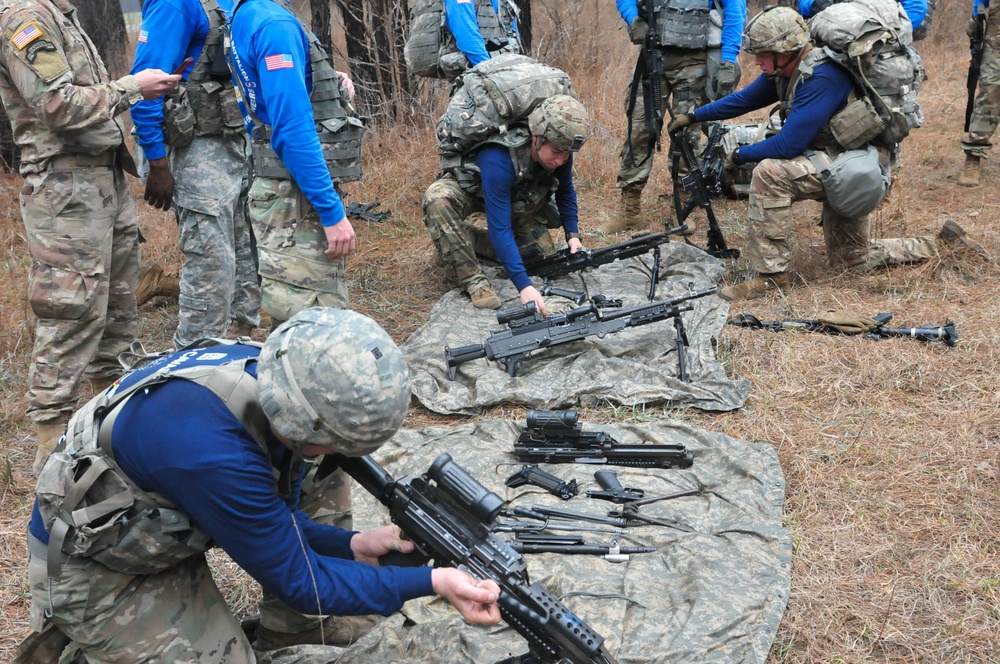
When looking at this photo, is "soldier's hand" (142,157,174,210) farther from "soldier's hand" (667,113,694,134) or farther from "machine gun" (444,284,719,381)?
"soldier's hand" (667,113,694,134)

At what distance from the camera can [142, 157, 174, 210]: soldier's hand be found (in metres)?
4.79

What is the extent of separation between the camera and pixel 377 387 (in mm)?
2188

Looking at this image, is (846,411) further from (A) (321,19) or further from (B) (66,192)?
(A) (321,19)

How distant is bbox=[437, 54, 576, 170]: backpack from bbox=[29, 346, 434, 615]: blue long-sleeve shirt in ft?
11.9

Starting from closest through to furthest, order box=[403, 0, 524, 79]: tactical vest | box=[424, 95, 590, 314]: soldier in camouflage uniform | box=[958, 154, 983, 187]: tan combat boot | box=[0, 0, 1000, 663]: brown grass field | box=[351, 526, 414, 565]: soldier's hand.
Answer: box=[351, 526, 414, 565]: soldier's hand, box=[0, 0, 1000, 663]: brown grass field, box=[424, 95, 590, 314]: soldier in camouflage uniform, box=[403, 0, 524, 79]: tactical vest, box=[958, 154, 983, 187]: tan combat boot

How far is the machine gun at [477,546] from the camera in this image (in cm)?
247

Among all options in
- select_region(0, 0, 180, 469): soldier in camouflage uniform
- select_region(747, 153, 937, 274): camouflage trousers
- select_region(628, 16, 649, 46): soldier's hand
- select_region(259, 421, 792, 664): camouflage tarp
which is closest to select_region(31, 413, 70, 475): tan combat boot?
select_region(0, 0, 180, 469): soldier in camouflage uniform

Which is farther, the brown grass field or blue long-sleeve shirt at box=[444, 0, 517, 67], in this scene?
blue long-sleeve shirt at box=[444, 0, 517, 67]

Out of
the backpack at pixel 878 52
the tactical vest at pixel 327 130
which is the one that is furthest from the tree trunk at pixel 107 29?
the backpack at pixel 878 52

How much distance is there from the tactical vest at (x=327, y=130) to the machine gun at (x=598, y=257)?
1.97 metres

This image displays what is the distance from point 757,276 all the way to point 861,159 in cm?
105

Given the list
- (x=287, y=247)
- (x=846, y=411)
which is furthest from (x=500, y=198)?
(x=846, y=411)

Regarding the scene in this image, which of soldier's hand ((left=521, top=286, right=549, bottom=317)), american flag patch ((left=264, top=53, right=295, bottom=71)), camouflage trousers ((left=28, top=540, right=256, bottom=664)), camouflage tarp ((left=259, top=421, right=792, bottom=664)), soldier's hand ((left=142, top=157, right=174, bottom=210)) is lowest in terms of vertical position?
camouflage tarp ((left=259, top=421, right=792, bottom=664))

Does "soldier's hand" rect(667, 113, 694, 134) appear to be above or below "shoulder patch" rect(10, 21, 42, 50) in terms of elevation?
below
